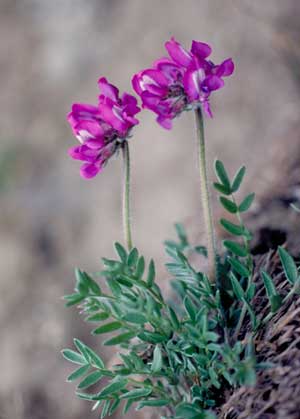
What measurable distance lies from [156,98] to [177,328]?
1.40 ft

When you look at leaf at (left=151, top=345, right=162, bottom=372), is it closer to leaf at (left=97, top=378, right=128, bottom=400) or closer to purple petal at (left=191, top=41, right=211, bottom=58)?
leaf at (left=97, top=378, right=128, bottom=400)

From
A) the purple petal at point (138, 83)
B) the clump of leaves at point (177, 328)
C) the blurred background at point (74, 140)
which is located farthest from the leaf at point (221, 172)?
the blurred background at point (74, 140)

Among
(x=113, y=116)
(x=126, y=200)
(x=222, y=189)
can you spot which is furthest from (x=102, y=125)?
(x=222, y=189)

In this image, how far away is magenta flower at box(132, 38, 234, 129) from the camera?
1.15m

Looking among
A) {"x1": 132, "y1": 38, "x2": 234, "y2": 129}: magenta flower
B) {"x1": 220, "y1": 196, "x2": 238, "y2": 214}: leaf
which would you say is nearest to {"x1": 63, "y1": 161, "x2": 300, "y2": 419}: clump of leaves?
{"x1": 220, "y1": 196, "x2": 238, "y2": 214}: leaf

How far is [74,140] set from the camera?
3.97 metres

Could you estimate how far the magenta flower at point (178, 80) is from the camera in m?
1.15

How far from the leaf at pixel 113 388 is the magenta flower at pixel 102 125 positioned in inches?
15.7

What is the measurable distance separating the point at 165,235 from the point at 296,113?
1.20 m

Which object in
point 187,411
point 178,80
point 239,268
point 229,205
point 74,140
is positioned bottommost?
point 187,411

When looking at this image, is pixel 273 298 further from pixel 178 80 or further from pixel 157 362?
pixel 178 80

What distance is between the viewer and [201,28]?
3781 millimetres

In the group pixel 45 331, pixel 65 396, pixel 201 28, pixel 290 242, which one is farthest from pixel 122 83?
pixel 290 242

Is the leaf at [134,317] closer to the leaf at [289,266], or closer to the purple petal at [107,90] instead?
the leaf at [289,266]
